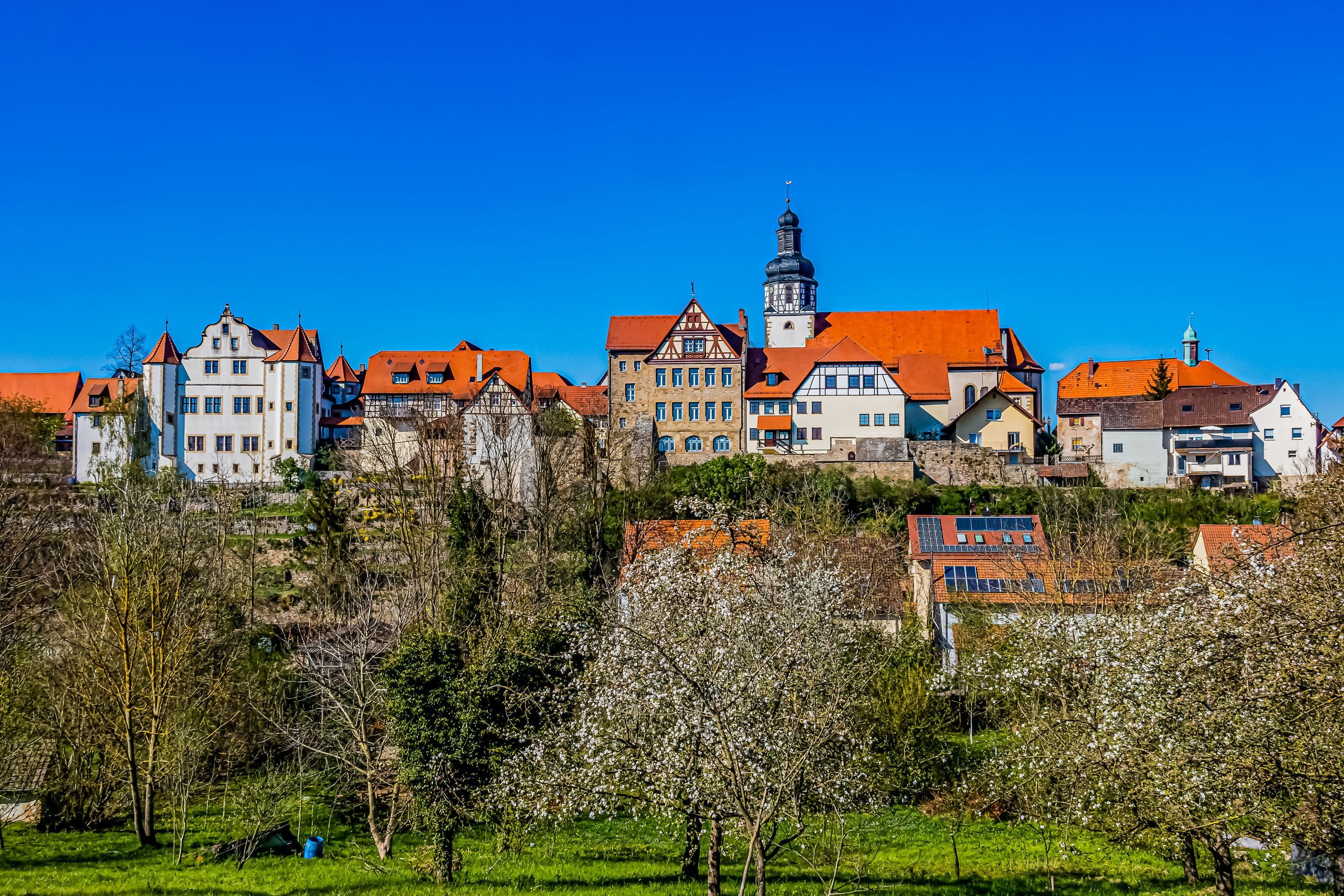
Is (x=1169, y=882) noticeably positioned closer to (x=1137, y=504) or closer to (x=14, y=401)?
(x=1137, y=504)

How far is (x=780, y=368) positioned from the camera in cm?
6400

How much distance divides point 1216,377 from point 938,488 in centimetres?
2776

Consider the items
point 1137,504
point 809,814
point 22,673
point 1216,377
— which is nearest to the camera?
point 809,814

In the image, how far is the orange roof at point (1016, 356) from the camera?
68500 mm

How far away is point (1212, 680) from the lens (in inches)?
445

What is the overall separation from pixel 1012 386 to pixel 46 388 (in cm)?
5894

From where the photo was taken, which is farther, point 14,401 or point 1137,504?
point 14,401

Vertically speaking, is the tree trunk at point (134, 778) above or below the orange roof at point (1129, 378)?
below

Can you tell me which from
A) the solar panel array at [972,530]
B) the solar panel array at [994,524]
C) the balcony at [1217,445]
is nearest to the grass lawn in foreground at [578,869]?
the solar panel array at [972,530]

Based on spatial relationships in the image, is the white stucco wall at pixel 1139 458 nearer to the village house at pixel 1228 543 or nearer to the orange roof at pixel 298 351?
the village house at pixel 1228 543

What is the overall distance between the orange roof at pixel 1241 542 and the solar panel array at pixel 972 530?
225 inches

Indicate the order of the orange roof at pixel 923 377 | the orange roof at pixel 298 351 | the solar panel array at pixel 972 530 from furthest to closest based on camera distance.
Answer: the orange roof at pixel 298 351, the orange roof at pixel 923 377, the solar panel array at pixel 972 530

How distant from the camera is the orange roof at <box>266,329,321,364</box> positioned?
64.6m

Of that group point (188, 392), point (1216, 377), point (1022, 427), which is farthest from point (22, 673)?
point (1216, 377)
